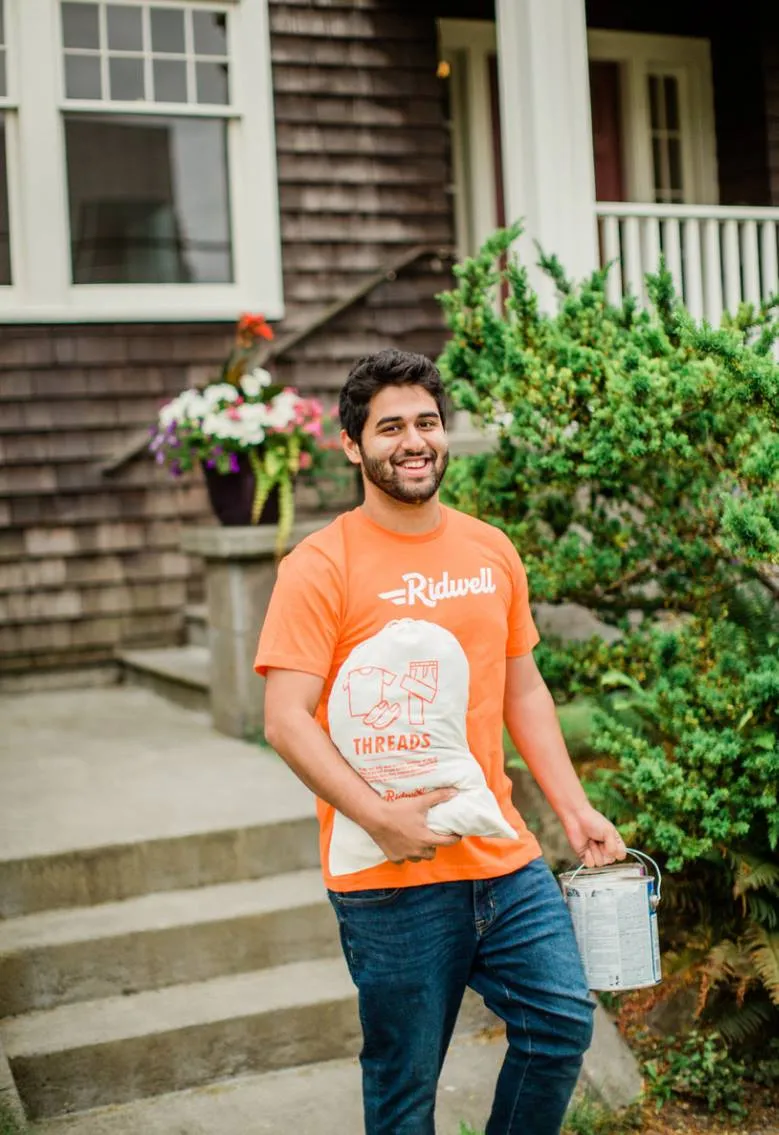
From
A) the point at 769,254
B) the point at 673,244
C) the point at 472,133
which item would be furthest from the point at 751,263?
the point at 472,133

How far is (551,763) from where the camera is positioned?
273cm

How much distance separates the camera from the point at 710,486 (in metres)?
4.24

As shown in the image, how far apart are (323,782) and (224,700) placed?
3.49m

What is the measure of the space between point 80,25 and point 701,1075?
635cm

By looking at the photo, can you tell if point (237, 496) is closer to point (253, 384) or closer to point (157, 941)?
point (253, 384)

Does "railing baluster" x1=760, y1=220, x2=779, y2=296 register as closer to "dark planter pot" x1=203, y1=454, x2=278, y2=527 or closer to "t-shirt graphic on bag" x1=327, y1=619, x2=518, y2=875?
"dark planter pot" x1=203, y1=454, x2=278, y2=527

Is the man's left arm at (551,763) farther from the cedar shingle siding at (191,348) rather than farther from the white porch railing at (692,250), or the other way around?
the cedar shingle siding at (191,348)

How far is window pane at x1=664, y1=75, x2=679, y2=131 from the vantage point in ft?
30.5

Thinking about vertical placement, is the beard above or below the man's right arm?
above

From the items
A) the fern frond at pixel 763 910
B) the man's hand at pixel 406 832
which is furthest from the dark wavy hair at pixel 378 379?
the fern frond at pixel 763 910

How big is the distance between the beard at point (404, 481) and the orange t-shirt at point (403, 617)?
0.08m

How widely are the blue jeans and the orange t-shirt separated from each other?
0.19ft

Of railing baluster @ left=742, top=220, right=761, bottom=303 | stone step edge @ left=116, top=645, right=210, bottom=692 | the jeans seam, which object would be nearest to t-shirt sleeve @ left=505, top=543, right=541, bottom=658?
Answer: the jeans seam

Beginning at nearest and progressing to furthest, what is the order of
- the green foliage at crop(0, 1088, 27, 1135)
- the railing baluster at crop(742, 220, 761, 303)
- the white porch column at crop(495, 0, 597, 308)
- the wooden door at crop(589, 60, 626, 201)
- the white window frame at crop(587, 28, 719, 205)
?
1. the green foliage at crop(0, 1088, 27, 1135)
2. the white porch column at crop(495, 0, 597, 308)
3. the railing baluster at crop(742, 220, 761, 303)
4. the white window frame at crop(587, 28, 719, 205)
5. the wooden door at crop(589, 60, 626, 201)
